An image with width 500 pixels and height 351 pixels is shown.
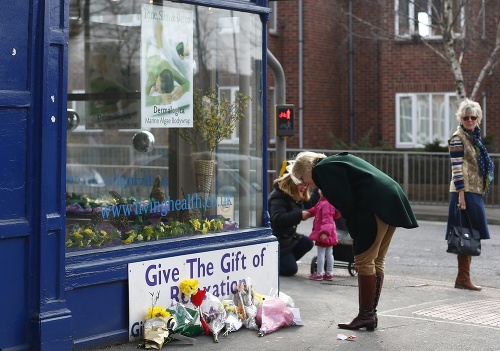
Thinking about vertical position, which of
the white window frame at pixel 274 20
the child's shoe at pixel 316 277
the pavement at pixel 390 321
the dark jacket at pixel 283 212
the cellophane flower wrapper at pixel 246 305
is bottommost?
the pavement at pixel 390 321

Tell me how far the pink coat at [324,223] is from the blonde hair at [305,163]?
225 cm

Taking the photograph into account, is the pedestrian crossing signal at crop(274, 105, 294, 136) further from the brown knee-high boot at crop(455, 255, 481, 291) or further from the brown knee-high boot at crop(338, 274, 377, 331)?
the brown knee-high boot at crop(338, 274, 377, 331)

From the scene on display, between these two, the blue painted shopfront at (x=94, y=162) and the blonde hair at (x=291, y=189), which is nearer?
the blue painted shopfront at (x=94, y=162)

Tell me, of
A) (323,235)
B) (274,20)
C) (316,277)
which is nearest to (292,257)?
(316,277)

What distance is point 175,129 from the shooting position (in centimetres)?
795

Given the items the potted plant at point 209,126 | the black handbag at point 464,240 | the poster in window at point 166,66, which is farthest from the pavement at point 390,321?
the poster in window at point 166,66

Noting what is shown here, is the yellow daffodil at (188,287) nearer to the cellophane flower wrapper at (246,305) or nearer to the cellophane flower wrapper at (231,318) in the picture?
the cellophane flower wrapper at (231,318)

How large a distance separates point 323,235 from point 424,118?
1615cm

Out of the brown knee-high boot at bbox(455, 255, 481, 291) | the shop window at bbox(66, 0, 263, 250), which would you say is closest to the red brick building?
the brown knee-high boot at bbox(455, 255, 481, 291)

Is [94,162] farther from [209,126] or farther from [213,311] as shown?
[213,311]

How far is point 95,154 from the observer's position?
1103 cm

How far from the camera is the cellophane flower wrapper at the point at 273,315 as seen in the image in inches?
294

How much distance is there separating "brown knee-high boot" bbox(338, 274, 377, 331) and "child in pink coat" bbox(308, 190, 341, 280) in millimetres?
2867

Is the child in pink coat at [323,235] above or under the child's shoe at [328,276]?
above
